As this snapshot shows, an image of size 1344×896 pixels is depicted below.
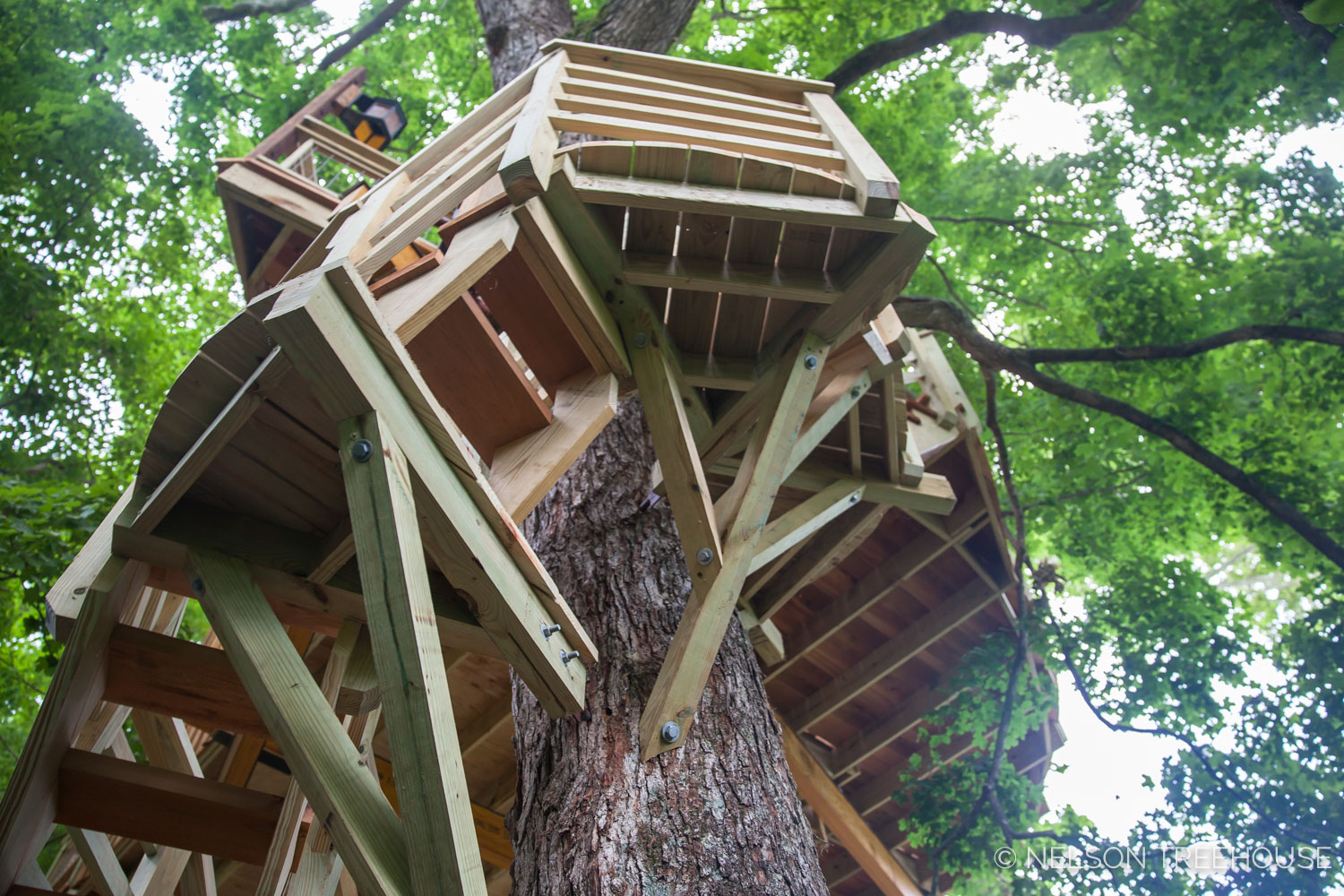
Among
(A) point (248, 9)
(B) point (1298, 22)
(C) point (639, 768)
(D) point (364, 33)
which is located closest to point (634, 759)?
(C) point (639, 768)

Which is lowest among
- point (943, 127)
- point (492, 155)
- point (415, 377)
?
point (415, 377)

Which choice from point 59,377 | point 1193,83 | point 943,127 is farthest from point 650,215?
point 943,127

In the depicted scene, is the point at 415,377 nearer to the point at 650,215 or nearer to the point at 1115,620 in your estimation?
the point at 650,215

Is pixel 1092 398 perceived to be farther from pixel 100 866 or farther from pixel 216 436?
pixel 100 866

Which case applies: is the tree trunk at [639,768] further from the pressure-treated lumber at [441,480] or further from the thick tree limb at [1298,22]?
the thick tree limb at [1298,22]

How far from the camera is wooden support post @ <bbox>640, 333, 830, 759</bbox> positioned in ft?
9.06

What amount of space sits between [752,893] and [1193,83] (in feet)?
21.9

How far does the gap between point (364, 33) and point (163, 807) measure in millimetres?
9377

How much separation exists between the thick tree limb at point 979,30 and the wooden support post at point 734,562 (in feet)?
16.3

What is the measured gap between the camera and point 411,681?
1.81 meters

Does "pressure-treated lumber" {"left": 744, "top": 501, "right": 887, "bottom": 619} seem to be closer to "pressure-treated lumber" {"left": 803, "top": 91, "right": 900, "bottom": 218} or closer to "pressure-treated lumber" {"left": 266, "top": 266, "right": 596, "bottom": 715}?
"pressure-treated lumber" {"left": 803, "top": 91, "right": 900, "bottom": 218}

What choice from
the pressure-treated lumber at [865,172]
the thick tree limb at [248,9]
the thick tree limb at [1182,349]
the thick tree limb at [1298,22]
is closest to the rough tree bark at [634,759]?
the pressure-treated lumber at [865,172]

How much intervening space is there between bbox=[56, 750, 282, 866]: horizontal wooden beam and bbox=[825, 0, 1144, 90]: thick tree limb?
6578 mm

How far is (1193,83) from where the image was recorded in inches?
262
